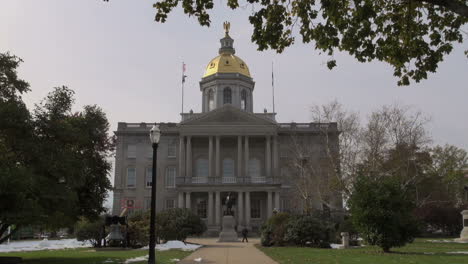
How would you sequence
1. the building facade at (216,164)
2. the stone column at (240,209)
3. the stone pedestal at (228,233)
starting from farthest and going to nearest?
the building facade at (216,164)
the stone column at (240,209)
the stone pedestal at (228,233)

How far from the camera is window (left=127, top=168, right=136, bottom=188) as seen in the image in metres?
62.5

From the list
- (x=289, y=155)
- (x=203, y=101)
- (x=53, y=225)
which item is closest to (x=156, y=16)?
(x=53, y=225)

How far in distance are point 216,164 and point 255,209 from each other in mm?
7416

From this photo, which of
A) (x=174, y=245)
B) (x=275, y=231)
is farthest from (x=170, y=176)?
(x=275, y=231)

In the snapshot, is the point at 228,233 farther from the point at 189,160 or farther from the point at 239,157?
the point at 189,160

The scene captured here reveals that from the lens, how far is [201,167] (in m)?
62.4

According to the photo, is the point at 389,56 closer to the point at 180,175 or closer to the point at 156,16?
the point at 156,16

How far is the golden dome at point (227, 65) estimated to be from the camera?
6888cm

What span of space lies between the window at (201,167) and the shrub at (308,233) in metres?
33.0

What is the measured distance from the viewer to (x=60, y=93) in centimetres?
1920

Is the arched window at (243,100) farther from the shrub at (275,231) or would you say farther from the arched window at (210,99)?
the shrub at (275,231)

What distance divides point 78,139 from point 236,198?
4115cm

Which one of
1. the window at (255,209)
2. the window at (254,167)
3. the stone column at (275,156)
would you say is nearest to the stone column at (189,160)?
the window at (254,167)

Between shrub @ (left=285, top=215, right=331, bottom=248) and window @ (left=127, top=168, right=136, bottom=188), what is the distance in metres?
36.6
